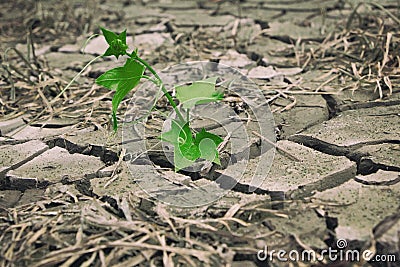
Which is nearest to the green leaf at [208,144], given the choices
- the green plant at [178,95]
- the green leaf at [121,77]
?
the green plant at [178,95]

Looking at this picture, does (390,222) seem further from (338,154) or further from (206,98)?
(206,98)

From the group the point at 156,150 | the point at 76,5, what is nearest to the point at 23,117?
the point at 156,150

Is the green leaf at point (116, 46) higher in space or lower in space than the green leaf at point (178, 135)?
higher

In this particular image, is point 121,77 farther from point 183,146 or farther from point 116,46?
point 183,146

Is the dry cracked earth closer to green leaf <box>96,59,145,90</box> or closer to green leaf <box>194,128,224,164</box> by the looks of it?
green leaf <box>194,128,224,164</box>

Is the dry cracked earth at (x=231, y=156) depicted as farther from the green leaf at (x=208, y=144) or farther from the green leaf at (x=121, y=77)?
the green leaf at (x=121, y=77)

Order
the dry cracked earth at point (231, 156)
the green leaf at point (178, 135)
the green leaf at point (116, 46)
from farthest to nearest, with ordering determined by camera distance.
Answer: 1. the green leaf at point (178, 135)
2. the green leaf at point (116, 46)
3. the dry cracked earth at point (231, 156)

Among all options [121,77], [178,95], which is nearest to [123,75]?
[121,77]
